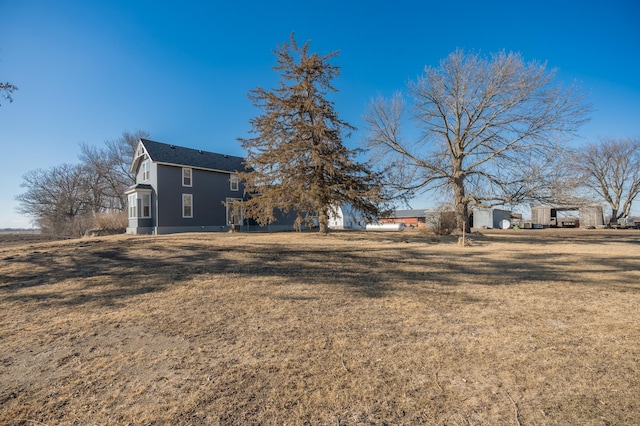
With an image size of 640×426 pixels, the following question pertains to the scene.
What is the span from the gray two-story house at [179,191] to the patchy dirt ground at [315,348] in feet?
46.1

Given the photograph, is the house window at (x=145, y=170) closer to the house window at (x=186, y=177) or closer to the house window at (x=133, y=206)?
the house window at (x=133, y=206)

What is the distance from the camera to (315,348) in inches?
133

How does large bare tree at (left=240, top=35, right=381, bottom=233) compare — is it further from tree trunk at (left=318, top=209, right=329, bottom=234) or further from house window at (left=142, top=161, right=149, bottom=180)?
house window at (left=142, top=161, right=149, bottom=180)

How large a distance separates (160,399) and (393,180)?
17297mm

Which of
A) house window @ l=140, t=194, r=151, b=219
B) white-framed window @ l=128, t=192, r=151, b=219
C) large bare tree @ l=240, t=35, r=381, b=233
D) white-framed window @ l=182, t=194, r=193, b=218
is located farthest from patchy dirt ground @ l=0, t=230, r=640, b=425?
white-framed window @ l=182, t=194, r=193, b=218

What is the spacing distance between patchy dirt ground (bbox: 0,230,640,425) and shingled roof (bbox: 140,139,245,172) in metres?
15.2

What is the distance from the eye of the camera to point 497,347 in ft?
11.1

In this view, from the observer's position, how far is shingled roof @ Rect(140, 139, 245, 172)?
69.3ft

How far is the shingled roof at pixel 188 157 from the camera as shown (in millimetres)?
21109

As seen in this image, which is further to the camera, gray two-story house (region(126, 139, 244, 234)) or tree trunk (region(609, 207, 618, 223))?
tree trunk (region(609, 207, 618, 223))

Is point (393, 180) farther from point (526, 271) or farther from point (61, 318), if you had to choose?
point (61, 318)

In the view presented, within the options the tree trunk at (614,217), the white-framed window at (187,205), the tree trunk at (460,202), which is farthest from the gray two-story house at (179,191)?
the tree trunk at (614,217)

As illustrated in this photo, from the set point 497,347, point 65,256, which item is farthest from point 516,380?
point 65,256

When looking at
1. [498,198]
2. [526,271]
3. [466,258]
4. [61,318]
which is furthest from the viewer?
[498,198]
